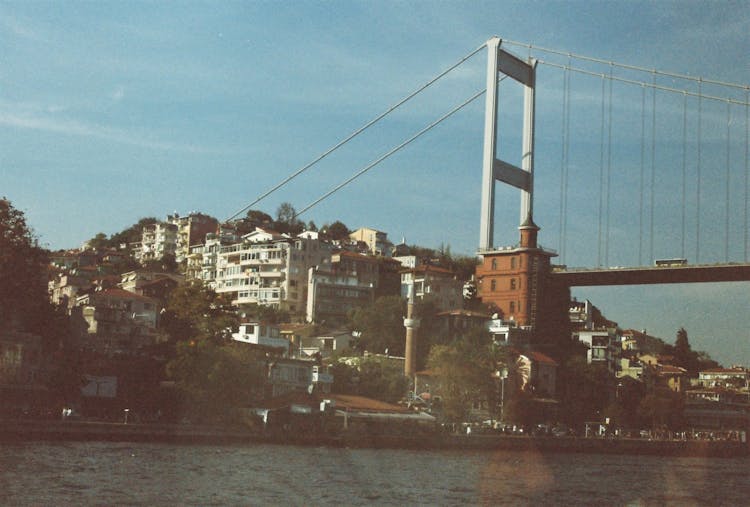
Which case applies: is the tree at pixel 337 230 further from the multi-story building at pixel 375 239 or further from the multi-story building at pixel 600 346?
the multi-story building at pixel 600 346

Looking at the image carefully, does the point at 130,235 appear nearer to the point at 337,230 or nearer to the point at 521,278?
the point at 337,230

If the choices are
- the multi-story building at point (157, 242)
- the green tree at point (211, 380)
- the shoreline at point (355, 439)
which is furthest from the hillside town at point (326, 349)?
the multi-story building at point (157, 242)

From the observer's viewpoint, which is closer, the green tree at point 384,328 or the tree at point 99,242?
the green tree at point 384,328

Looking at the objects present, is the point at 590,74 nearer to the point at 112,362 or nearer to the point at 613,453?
the point at 613,453

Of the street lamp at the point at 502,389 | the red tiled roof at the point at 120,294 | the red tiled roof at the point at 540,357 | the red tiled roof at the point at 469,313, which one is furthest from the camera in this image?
the red tiled roof at the point at 469,313

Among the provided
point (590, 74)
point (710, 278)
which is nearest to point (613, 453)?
→ point (710, 278)

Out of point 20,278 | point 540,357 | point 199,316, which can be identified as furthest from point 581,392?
point 20,278

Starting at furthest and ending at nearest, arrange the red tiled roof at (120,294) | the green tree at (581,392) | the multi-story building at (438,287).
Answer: the multi-story building at (438,287) → the green tree at (581,392) → the red tiled roof at (120,294)
